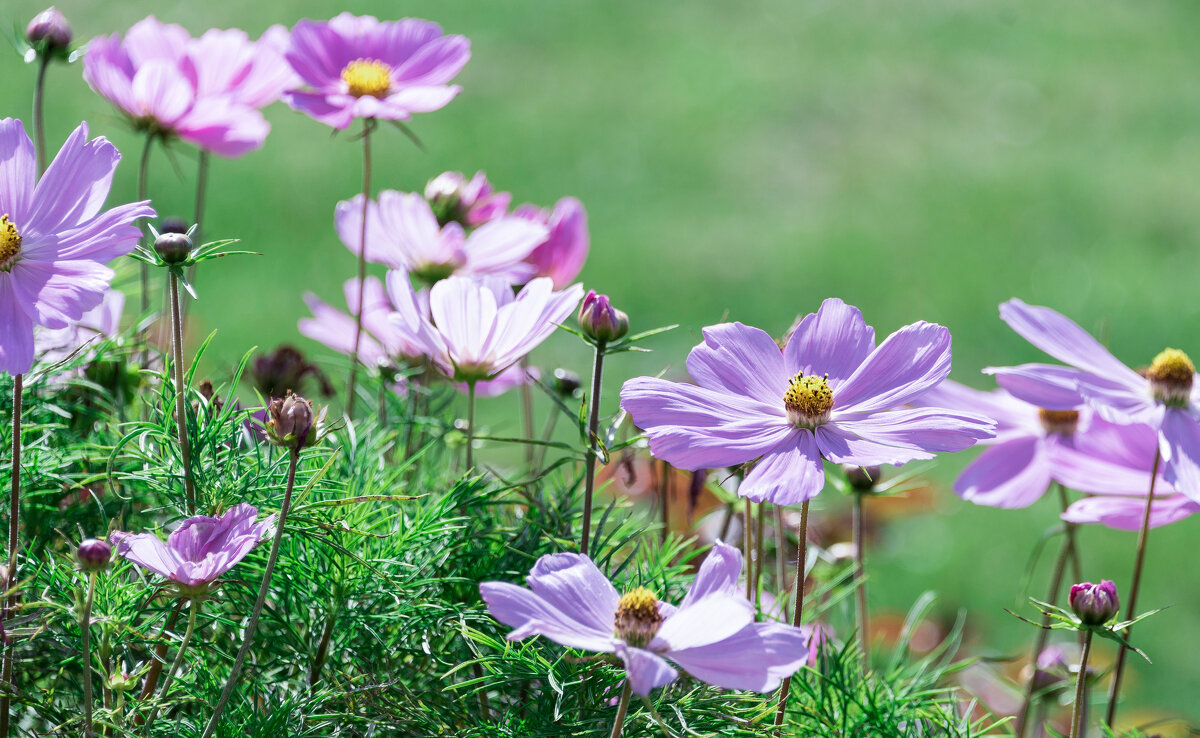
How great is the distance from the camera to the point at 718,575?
1.36 feet

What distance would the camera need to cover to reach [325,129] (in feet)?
12.3

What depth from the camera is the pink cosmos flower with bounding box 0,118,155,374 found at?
1.41 ft

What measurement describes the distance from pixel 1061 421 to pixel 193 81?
0.56 metres

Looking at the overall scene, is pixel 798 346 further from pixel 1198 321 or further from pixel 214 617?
pixel 1198 321

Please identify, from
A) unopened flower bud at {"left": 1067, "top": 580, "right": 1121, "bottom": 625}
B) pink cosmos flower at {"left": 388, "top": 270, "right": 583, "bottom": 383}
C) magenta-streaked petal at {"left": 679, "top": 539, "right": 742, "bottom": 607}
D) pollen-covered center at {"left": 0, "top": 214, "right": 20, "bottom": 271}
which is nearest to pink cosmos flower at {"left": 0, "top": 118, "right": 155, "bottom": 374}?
pollen-covered center at {"left": 0, "top": 214, "right": 20, "bottom": 271}

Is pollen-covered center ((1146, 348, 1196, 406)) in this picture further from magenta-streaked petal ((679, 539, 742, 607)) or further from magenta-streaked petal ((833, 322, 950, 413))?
magenta-streaked petal ((679, 539, 742, 607))

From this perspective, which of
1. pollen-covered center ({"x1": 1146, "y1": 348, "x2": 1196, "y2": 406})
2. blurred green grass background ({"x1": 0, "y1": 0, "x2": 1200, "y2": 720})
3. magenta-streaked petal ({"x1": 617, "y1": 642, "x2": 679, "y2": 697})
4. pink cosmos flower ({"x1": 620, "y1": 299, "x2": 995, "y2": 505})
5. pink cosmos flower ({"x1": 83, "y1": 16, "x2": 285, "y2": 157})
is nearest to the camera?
magenta-streaked petal ({"x1": 617, "y1": 642, "x2": 679, "y2": 697})

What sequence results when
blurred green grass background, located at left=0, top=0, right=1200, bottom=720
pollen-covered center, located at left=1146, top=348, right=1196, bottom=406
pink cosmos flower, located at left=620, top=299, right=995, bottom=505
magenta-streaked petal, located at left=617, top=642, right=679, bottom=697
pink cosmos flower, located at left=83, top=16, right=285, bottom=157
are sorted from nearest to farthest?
1. magenta-streaked petal, located at left=617, top=642, right=679, bottom=697
2. pink cosmos flower, located at left=620, top=299, right=995, bottom=505
3. pollen-covered center, located at left=1146, top=348, right=1196, bottom=406
4. pink cosmos flower, located at left=83, top=16, right=285, bottom=157
5. blurred green grass background, located at left=0, top=0, right=1200, bottom=720

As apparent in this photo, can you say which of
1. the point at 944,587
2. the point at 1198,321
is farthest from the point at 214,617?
the point at 1198,321

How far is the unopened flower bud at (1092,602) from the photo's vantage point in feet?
1.50

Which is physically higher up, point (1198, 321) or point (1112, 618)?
point (1112, 618)

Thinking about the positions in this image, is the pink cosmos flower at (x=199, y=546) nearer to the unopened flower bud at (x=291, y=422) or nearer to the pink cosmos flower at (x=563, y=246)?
the unopened flower bud at (x=291, y=422)

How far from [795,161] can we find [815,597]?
3.10m

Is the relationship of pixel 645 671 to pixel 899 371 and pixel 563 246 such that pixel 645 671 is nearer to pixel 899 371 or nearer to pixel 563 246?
pixel 899 371
